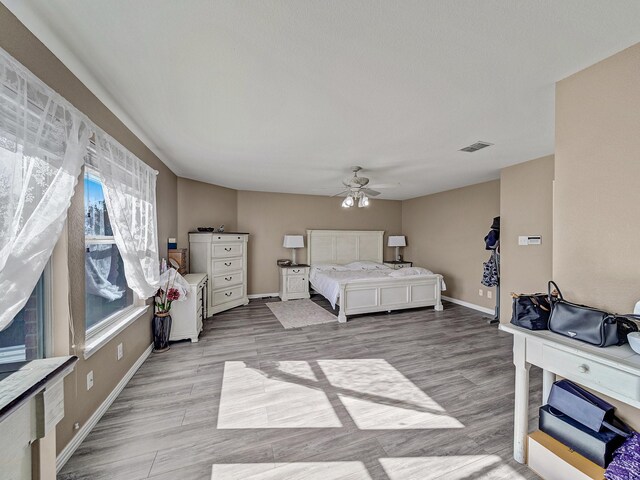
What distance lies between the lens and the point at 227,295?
4906 mm

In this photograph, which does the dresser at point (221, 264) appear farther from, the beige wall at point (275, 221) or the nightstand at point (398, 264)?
the nightstand at point (398, 264)

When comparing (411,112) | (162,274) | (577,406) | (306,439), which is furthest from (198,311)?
(577,406)

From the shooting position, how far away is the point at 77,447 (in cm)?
171

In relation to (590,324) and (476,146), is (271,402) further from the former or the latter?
(476,146)

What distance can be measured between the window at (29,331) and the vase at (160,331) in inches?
65.3

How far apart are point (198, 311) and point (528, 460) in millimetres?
3591

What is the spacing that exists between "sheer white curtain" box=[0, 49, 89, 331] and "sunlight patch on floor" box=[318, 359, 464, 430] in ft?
7.10

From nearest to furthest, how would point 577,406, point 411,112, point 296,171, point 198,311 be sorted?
point 577,406 < point 411,112 < point 198,311 < point 296,171

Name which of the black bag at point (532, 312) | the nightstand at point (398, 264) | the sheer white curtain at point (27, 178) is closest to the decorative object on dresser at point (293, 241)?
the nightstand at point (398, 264)

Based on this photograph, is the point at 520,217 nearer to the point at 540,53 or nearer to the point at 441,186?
the point at 441,186

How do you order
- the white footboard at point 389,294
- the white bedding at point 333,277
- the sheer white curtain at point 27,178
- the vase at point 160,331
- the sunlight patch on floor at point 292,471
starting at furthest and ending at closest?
the white bedding at point 333,277
the white footboard at point 389,294
the vase at point 160,331
the sunlight patch on floor at point 292,471
the sheer white curtain at point 27,178

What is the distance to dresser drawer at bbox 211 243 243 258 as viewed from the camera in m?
4.65

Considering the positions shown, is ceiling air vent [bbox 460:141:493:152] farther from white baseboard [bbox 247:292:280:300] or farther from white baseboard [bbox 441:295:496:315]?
white baseboard [bbox 247:292:280:300]

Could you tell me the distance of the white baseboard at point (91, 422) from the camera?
158 cm
